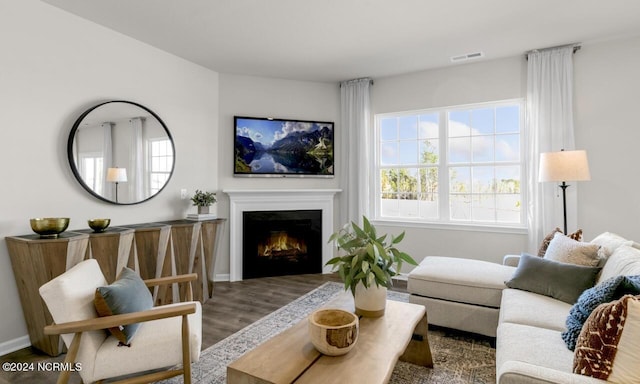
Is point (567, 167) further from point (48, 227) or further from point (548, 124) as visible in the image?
point (48, 227)

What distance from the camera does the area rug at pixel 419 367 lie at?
6.95 feet

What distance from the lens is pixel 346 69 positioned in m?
4.38

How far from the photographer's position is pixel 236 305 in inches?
136

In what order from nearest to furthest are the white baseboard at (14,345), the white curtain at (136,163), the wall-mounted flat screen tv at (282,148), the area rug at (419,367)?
the area rug at (419,367)
the white baseboard at (14,345)
the white curtain at (136,163)
the wall-mounted flat screen tv at (282,148)

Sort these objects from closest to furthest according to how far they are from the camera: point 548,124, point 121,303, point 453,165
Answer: point 121,303
point 548,124
point 453,165

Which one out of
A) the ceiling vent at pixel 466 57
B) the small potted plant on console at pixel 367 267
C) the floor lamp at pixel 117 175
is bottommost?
the small potted plant on console at pixel 367 267

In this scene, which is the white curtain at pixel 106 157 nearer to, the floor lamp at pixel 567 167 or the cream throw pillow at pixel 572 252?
the cream throw pillow at pixel 572 252

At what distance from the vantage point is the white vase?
6.53ft

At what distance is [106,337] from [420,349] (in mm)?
1947

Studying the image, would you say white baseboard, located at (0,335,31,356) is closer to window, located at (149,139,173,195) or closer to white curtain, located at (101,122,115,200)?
white curtain, located at (101,122,115,200)

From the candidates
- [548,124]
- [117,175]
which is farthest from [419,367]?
[117,175]

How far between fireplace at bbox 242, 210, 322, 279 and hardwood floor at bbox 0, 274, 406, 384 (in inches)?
6.5

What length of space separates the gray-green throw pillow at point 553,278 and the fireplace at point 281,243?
9.17ft

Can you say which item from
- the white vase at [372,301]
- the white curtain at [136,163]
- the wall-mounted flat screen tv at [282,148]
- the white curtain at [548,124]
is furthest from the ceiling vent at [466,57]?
the white curtain at [136,163]
